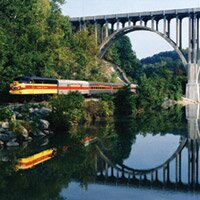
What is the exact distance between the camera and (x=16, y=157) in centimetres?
2153

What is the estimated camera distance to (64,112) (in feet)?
101

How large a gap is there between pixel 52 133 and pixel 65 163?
30.7ft

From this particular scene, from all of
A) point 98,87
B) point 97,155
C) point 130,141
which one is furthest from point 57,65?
point 97,155

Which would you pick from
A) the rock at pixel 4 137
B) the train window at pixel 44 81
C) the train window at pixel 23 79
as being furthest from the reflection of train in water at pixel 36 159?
the train window at pixel 44 81

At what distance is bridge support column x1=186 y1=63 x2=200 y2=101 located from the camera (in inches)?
2963

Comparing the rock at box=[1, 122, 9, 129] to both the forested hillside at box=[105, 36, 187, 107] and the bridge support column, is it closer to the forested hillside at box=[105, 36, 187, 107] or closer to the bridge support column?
the forested hillside at box=[105, 36, 187, 107]

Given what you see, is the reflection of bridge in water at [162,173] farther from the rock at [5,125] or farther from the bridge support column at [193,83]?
the bridge support column at [193,83]

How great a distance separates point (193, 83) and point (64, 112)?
51109 millimetres

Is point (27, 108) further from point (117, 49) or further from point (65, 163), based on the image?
point (117, 49)

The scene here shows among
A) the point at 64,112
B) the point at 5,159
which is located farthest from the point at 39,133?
the point at 5,159

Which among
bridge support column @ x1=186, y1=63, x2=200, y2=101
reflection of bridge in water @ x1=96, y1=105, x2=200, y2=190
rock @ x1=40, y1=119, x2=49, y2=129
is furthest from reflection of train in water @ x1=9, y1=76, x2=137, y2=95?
bridge support column @ x1=186, y1=63, x2=200, y2=101

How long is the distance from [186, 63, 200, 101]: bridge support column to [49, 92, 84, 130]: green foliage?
147ft

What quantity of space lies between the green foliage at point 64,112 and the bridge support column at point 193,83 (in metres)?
44.8

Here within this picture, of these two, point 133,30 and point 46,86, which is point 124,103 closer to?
point 46,86
